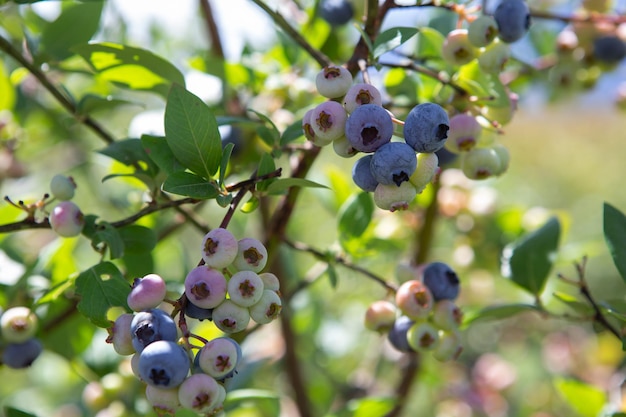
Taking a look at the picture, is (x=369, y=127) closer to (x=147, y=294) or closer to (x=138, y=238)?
(x=147, y=294)

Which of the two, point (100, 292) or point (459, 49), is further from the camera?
point (459, 49)

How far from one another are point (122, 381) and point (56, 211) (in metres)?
0.67

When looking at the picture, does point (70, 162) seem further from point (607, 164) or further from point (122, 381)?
point (607, 164)

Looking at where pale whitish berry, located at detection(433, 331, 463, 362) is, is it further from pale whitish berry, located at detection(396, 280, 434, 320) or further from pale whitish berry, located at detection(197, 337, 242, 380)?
pale whitish berry, located at detection(197, 337, 242, 380)

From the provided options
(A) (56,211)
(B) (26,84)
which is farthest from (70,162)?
(A) (56,211)

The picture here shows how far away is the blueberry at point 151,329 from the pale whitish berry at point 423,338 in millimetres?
431

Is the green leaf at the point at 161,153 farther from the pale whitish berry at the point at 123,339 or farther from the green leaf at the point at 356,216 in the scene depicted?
the green leaf at the point at 356,216

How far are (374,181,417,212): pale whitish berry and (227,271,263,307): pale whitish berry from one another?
172 millimetres

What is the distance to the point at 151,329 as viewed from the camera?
0.74 meters

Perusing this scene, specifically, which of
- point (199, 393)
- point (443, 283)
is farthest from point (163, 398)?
point (443, 283)

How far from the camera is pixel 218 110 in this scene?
4.90 feet

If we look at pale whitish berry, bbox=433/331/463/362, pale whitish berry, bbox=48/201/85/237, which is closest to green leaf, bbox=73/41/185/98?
pale whitish berry, bbox=48/201/85/237

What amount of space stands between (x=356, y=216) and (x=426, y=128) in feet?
1.54

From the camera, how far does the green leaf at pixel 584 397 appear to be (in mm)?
1325
